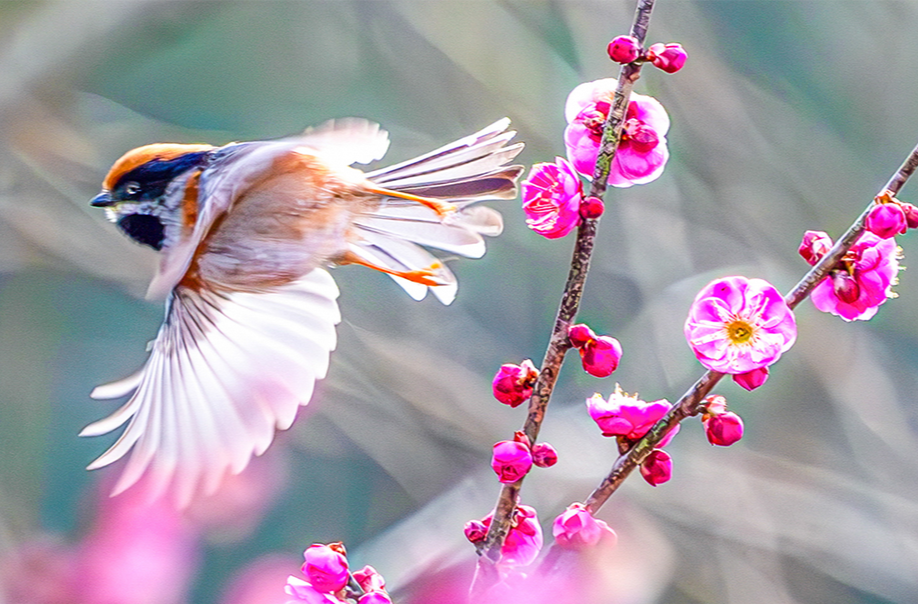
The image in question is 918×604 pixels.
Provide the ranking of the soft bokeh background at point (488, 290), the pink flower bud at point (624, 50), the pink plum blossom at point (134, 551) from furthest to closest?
the soft bokeh background at point (488, 290) → the pink plum blossom at point (134, 551) → the pink flower bud at point (624, 50)

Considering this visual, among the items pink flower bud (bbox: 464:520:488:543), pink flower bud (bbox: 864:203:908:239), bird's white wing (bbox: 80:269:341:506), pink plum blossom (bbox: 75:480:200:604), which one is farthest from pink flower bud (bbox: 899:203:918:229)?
Answer: pink plum blossom (bbox: 75:480:200:604)

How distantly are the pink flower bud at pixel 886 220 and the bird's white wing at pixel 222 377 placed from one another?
1.06 feet

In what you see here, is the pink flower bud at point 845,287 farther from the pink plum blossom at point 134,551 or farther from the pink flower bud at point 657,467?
the pink plum blossom at point 134,551

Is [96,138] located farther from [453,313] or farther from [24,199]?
[453,313]

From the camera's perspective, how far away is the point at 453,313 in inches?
52.4

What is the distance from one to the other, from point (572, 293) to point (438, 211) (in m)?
0.20

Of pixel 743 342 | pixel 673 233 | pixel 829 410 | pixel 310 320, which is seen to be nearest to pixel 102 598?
pixel 310 320

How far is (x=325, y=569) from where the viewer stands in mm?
370

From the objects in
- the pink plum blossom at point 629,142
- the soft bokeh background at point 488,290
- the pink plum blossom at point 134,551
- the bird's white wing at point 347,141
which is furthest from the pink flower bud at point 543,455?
the soft bokeh background at point 488,290

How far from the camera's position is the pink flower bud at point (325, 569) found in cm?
37

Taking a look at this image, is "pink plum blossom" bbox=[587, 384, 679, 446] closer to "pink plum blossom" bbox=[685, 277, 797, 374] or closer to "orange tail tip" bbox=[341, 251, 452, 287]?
"pink plum blossom" bbox=[685, 277, 797, 374]

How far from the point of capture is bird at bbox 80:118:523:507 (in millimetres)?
516

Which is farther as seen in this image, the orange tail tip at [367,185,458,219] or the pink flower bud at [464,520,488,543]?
the orange tail tip at [367,185,458,219]

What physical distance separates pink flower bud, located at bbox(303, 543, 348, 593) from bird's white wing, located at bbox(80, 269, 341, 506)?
0.44 ft
